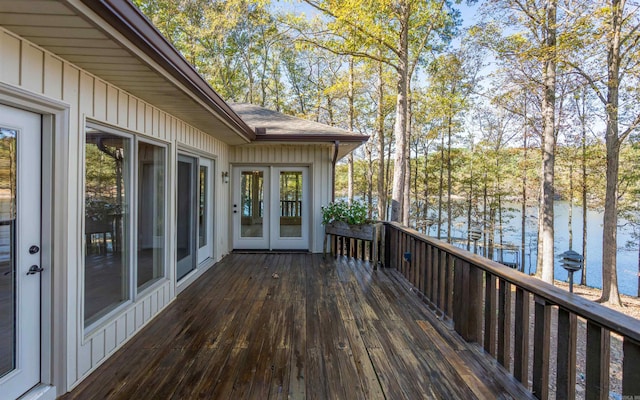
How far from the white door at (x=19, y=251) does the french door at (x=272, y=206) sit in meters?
4.49

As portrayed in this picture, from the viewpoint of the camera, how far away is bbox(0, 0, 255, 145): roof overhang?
144cm

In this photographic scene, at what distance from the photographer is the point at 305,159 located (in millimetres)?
6363

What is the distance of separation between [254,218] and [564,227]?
2233 centimetres

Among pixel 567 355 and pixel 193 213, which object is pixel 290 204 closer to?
pixel 193 213

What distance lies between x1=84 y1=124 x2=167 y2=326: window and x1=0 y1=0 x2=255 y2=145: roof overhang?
0.52m

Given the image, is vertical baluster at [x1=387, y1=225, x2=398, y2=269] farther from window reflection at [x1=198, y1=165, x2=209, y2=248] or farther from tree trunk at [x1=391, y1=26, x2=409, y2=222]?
window reflection at [x1=198, y1=165, x2=209, y2=248]

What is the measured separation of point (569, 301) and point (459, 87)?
41.1 feet

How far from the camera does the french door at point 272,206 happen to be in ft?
21.2

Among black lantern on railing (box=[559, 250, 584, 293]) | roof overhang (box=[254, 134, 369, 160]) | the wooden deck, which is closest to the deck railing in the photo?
the wooden deck

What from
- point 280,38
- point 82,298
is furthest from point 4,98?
point 280,38

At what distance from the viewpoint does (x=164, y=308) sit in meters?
3.46

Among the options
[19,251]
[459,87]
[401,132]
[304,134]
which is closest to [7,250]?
[19,251]

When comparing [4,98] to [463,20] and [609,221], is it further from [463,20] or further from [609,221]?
[609,221]

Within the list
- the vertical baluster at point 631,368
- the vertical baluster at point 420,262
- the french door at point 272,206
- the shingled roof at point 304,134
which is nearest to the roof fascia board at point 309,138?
the shingled roof at point 304,134
